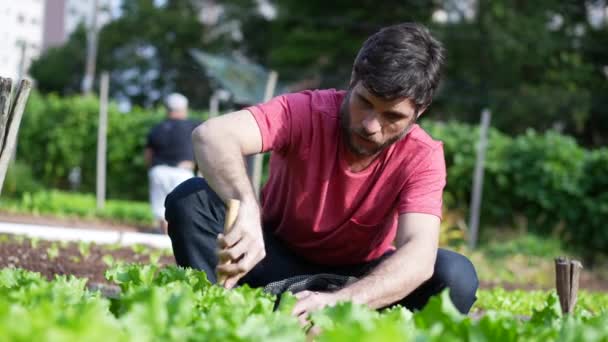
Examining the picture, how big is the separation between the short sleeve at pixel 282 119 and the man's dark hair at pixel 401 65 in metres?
0.27

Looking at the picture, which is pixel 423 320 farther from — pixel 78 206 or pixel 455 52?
pixel 455 52

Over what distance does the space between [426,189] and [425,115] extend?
93.1 ft

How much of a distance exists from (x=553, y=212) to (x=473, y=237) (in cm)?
184

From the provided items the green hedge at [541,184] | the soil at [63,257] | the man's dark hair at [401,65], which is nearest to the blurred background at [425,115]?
the green hedge at [541,184]

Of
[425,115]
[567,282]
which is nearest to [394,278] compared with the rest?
[567,282]

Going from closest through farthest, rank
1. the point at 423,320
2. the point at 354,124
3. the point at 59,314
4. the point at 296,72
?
the point at 59,314
the point at 423,320
the point at 354,124
the point at 296,72

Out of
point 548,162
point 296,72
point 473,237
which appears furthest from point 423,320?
point 296,72

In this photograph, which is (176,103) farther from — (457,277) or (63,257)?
(457,277)

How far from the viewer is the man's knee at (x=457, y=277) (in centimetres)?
361

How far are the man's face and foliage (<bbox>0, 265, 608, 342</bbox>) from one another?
0.94 metres

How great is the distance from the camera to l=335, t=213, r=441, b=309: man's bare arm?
3.12 metres

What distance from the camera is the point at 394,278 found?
126 inches

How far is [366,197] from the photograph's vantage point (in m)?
3.81

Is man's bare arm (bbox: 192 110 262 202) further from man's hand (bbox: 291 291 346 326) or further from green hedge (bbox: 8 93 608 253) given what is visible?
green hedge (bbox: 8 93 608 253)
